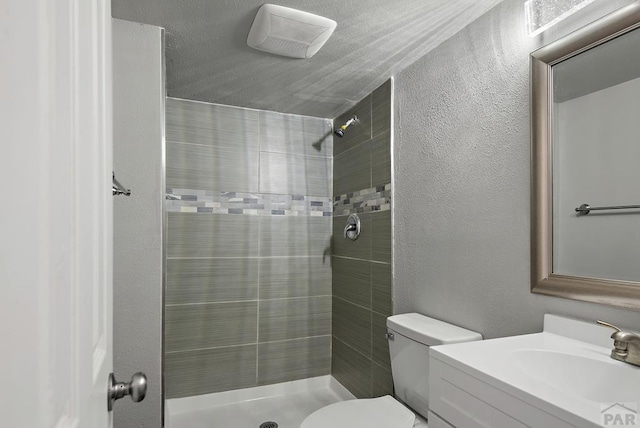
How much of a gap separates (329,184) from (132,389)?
234cm

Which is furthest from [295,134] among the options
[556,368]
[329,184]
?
[556,368]

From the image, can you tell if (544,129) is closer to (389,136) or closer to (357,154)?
(389,136)

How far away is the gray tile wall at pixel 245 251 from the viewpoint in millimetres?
2484

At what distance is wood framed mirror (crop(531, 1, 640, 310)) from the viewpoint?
1.06 metres

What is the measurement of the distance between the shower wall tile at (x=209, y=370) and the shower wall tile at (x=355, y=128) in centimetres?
160

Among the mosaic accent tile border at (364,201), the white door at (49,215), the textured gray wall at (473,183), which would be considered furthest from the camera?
the mosaic accent tile border at (364,201)

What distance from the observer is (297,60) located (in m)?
1.97

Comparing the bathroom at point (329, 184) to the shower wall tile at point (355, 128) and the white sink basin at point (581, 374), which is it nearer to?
the shower wall tile at point (355, 128)

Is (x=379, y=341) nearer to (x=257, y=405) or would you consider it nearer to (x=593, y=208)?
(x=257, y=405)

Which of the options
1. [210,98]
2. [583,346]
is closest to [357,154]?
[210,98]

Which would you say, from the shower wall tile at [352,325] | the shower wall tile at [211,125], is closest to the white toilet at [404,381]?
the shower wall tile at [352,325]

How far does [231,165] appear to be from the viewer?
264 centimetres

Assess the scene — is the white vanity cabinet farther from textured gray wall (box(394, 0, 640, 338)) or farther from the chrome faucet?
textured gray wall (box(394, 0, 640, 338))

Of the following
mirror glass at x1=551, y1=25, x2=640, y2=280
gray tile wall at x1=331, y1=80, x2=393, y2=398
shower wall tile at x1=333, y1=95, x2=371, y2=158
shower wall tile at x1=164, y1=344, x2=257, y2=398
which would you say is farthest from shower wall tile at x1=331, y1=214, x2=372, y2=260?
mirror glass at x1=551, y1=25, x2=640, y2=280
